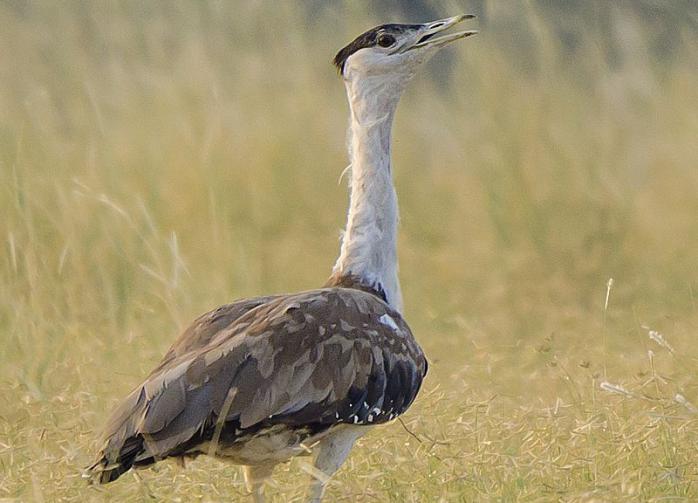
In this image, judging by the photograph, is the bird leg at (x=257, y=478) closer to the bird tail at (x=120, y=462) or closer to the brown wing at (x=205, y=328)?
the brown wing at (x=205, y=328)

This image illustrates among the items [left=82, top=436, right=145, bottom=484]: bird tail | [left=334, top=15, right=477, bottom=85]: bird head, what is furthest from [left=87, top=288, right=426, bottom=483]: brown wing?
[left=334, top=15, right=477, bottom=85]: bird head

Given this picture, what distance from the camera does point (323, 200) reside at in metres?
5.95

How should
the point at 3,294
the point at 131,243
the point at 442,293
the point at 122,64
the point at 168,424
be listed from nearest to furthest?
1. the point at 168,424
2. the point at 3,294
3. the point at 131,243
4. the point at 442,293
5. the point at 122,64

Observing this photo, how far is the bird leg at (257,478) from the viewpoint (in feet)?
11.1

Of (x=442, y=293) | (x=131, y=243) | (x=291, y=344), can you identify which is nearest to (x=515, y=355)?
(x=442, y=293)

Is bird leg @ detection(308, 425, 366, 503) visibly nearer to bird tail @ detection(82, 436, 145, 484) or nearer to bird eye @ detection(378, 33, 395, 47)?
bird tail @ detection(82, 436, 145, 484)

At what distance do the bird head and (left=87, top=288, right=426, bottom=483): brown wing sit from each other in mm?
631

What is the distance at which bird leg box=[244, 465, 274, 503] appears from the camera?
11.1 ft

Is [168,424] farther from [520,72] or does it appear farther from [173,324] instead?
[520,72]

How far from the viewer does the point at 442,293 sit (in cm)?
568

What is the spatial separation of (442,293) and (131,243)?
1082 millimetres

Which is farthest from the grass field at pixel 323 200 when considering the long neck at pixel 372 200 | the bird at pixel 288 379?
the bird at pixel 288 379

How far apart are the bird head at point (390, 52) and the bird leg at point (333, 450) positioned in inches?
37.3

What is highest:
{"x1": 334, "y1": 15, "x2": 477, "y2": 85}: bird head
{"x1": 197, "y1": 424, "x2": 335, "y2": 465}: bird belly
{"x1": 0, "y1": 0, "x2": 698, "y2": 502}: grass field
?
{"x1": 334, "y1": 15, "x2": 477, "y2": 85}: bird head
